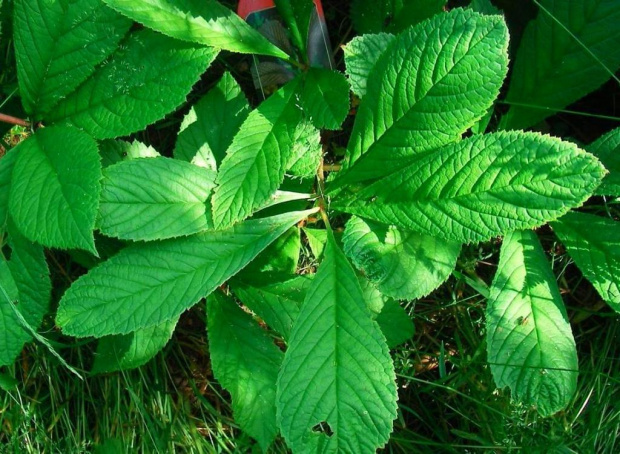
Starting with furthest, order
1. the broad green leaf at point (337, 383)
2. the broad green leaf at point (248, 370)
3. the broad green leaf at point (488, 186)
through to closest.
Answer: the broad green leaf at point (248, 370)
the broad green leaf at point (337, 383)
the broad green leaf at point (488, 186)

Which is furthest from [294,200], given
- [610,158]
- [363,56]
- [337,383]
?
[610,158]

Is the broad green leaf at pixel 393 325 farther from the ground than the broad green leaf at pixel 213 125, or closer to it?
closer to it

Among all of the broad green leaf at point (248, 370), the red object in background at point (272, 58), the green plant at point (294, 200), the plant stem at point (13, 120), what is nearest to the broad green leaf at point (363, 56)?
the green plant at point (294, 200)

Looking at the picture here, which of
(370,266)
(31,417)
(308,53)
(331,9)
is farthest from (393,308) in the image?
(31,417)

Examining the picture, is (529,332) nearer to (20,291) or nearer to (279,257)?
(279,257)

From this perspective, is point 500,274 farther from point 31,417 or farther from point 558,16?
point 31,417

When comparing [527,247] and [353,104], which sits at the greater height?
[353,104]

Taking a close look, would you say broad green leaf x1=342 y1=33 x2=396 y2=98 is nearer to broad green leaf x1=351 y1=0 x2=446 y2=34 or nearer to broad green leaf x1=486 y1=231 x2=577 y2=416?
broad green leaf x1=351 y1=0 x2=446 y2=34

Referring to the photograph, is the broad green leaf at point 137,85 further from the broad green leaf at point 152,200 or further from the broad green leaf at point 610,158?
the broad green leaf at point 610,158
